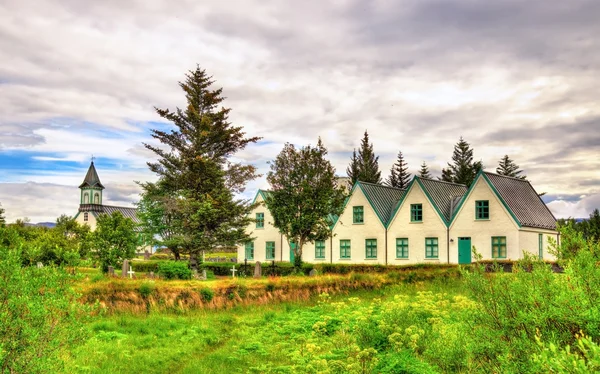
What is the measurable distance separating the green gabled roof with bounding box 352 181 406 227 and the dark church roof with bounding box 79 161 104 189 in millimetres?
74161

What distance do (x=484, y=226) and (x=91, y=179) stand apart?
279ft

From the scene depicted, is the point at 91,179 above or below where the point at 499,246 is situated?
above

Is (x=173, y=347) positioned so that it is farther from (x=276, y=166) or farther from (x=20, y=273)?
(x=276, y=166)

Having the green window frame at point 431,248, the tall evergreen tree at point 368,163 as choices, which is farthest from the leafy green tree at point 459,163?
the green window frame at point 431,248

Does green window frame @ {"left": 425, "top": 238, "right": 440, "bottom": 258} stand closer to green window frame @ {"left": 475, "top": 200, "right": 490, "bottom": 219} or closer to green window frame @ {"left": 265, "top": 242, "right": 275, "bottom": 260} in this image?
green window frame @ {"left": 475, "top": 200, "right": 490, "bottom": 219}

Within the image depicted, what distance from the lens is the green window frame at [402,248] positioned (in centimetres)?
4316

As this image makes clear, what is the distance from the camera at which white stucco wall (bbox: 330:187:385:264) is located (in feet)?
146

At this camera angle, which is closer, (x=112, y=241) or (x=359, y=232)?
(x=112, y=241)

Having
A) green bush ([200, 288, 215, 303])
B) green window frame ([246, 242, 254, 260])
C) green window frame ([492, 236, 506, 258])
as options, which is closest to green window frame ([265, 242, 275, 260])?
green window frame ([246, 242, 254, 260])

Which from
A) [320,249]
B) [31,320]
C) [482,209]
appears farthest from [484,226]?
[31,320]

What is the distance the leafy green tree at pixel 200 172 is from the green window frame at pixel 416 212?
40.1 ft

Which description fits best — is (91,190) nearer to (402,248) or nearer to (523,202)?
(402,248)

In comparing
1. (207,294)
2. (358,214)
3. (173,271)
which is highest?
(358,214)

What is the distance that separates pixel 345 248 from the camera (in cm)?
4641
